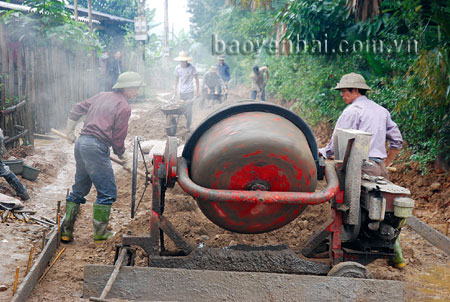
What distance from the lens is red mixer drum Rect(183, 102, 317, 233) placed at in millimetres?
3848

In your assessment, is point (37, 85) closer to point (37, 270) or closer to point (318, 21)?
point (318, 21)

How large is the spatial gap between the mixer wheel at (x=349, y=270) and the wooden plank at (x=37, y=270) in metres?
2.50

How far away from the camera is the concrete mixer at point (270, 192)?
3.85 m

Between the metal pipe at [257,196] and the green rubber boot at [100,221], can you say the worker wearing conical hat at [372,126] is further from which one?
the green rubber boot at [100,221]

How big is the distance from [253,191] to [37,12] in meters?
10.6

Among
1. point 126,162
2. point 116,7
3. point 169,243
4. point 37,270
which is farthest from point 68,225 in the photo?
point 116,7

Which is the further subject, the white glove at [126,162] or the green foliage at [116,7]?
the green foliage at [116,7]

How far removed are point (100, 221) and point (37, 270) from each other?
138 centimetres

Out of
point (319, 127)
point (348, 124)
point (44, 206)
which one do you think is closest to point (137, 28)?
point (319, 127)

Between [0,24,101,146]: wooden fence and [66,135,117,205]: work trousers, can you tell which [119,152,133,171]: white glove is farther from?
[0,24,101,146]: wooden fence

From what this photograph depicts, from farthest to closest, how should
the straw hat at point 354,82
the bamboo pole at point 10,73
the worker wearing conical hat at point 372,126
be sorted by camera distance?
1. the bamboo pole at point 10,73
2. the straw hat at point 354,82
3. the worker wearing conical hat at point 372,126

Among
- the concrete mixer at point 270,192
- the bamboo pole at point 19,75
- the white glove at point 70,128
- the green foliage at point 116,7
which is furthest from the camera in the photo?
the green foliage at point 116,7

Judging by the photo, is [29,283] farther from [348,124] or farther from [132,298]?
[348,124]

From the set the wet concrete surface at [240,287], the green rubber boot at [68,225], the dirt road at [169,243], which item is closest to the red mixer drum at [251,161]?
the wet concrete surface at [240,287]
